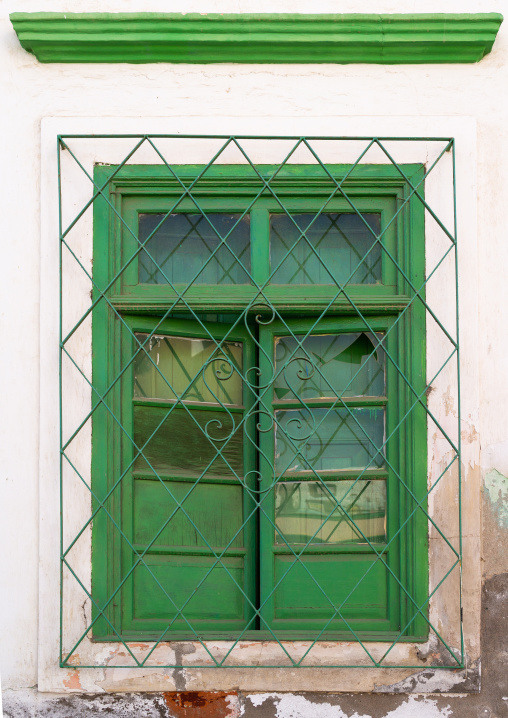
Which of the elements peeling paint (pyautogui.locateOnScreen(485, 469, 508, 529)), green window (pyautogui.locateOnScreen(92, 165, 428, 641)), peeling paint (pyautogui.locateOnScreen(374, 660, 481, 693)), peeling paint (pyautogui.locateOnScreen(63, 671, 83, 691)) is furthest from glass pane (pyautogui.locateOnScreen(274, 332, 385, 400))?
peeling paint (pyautogui.locateOnScreen(63, 671, 83, 691))

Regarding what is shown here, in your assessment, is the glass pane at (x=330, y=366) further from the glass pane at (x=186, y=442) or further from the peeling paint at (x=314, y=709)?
the peeling paint at (x=314, y=709)

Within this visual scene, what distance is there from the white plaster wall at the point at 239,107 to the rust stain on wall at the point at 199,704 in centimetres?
106

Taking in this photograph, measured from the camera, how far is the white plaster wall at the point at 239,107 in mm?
2654

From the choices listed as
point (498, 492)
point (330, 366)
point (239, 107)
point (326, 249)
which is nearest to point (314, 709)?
point (498, 492)

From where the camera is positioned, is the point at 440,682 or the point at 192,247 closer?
the point at 440,682

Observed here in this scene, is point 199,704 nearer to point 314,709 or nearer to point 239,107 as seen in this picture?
point 314,709

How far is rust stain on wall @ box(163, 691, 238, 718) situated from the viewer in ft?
8.35

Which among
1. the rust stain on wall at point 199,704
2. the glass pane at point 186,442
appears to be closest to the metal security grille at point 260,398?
the glass pane at point 186,442

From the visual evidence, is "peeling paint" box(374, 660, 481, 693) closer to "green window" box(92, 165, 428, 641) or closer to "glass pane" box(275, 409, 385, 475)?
"green window" box(92, 165, 428, 641)

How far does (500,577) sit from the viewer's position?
103 inches

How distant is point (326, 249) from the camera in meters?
2.73

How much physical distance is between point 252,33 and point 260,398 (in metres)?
1.28

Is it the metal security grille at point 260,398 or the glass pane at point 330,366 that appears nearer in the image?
the metal security grille at point 260,398
